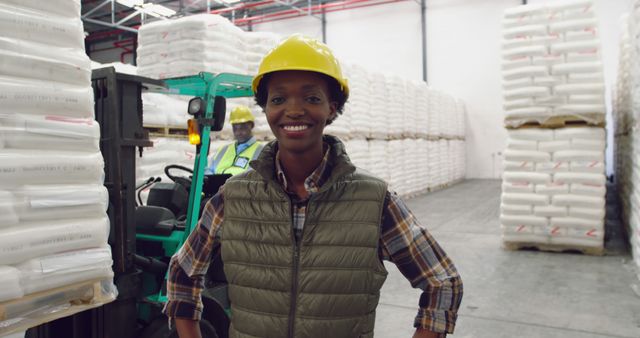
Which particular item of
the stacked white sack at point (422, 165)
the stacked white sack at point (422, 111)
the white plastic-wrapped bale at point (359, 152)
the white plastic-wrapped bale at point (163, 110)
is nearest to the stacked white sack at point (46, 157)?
the white plastic-wrapped bale at point (163, 110)

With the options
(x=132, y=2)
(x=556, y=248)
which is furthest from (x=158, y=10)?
(x=556, y=248)

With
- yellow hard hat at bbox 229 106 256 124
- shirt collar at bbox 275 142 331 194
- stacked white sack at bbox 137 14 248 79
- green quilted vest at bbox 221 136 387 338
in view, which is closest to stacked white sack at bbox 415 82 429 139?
stacked white sack at bbox 137 14 248 79

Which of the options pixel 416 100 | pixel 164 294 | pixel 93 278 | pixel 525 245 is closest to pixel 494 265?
pixel 525 245

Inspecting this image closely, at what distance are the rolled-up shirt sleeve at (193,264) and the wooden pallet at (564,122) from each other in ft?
17.6

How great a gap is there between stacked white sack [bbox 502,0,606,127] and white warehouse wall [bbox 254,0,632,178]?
8.75 m

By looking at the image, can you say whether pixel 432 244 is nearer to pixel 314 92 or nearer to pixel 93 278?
pixel 314 92

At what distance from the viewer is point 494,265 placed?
18.0 ft

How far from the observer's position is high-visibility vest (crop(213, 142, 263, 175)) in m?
4.18

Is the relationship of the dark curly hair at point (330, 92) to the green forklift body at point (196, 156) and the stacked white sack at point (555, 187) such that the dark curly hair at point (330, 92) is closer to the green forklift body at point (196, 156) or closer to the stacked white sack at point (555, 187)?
the green forklift body at point (196, 156)

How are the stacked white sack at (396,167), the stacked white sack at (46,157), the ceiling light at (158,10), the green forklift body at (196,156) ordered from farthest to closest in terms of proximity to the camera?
the ceiling light at (158,10)
the stacked white sack at (396,167)
the green forklift body at (196,156)
the stacked white sack at (46,157)

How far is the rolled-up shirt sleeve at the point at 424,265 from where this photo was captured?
52.9 inches

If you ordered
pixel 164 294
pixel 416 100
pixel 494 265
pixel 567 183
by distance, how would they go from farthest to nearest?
pixel 416 100 → pixel 567 183 → pixel 494 265 → pixel 164 294

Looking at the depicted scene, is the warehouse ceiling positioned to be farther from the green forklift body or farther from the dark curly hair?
the dark curly hair

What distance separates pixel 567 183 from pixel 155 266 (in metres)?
4.81
